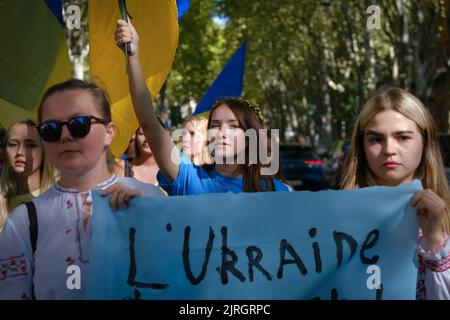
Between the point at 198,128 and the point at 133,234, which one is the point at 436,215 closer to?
the point at 133,234

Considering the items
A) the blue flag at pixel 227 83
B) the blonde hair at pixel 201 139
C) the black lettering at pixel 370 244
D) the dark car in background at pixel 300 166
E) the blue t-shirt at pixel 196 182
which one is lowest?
the black lettering at pixel 370 244

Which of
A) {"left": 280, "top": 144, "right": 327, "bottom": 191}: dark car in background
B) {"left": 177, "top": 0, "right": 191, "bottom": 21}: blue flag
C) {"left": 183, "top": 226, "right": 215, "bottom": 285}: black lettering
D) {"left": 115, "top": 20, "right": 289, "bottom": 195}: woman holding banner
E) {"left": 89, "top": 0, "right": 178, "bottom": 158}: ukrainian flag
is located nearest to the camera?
{"left": 183, "top": 226, "right": 215, "bottom": 285}: black lettering

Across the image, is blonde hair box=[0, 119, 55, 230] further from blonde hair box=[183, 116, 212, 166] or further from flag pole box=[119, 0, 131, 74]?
flag pole box=[119, 0, 131, 74]

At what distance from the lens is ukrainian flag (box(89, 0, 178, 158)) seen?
14.8 feet

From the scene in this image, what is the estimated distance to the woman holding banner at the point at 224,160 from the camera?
11.9 ft

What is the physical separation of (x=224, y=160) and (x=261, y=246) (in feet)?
4.26

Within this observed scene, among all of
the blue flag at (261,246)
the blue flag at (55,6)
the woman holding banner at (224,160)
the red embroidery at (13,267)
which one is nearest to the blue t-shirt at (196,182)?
the woman holding banner at (224,160)

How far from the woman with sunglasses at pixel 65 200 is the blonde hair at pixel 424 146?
3.04 feet

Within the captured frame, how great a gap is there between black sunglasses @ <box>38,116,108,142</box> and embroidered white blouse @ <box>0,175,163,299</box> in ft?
0.78

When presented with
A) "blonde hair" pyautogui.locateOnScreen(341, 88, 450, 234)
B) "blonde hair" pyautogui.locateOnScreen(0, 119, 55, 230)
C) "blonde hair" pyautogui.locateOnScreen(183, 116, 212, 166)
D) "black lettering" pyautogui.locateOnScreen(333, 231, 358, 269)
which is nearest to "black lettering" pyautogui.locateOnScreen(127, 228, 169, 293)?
"black lettering" pyautogui.locateOnScreen(333, 231, 358, 269)

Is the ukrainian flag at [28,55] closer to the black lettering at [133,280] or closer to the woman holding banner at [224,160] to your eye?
the woman holding banner at [224,160]

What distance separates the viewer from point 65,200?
259cm

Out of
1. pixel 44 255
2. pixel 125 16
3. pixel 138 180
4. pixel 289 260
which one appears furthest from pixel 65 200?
pixel 125 16

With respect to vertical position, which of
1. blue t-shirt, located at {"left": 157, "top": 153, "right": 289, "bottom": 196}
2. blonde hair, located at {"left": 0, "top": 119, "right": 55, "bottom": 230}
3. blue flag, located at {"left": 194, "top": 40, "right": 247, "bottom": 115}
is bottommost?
blue t-shirt, located at {"left": 157, "top": 153, "right": 289, "bottom": 196}
